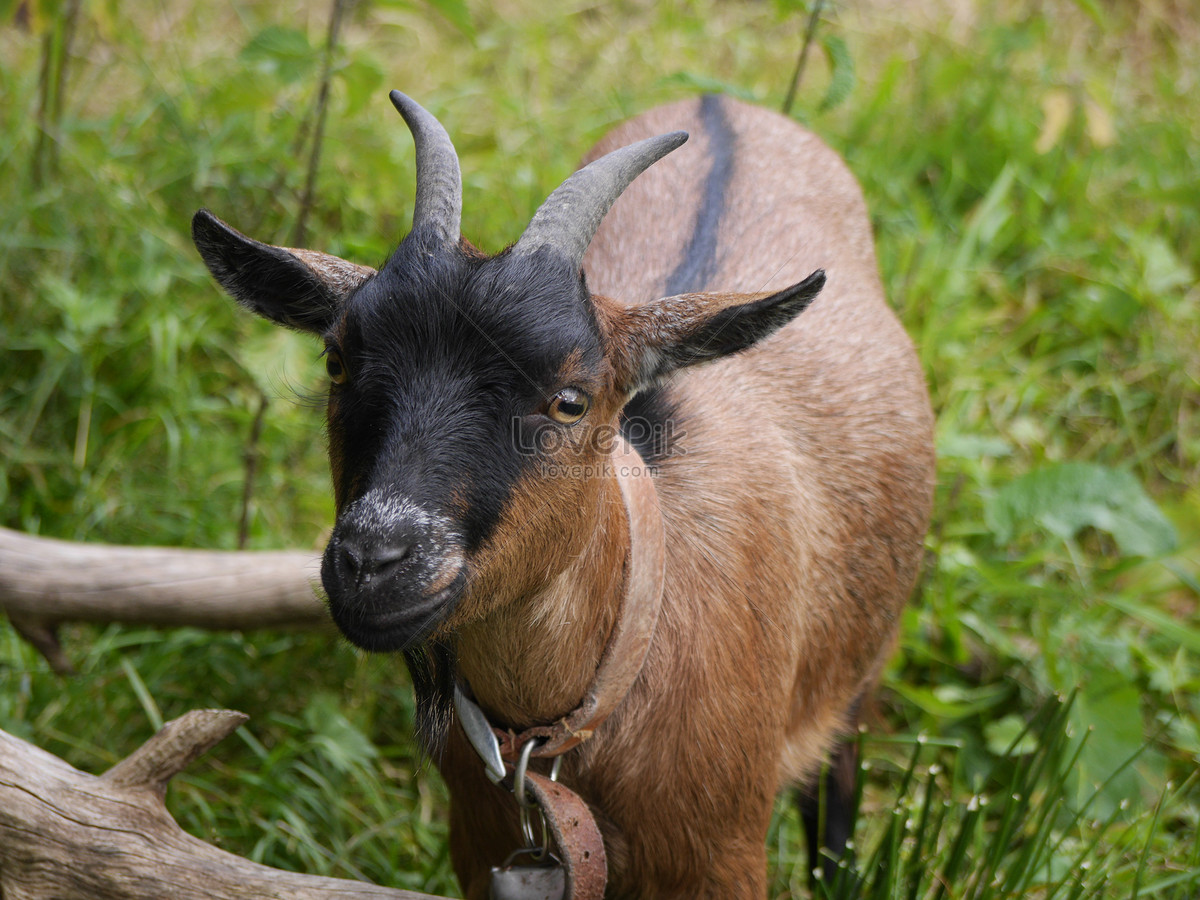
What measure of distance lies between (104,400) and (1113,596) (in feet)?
13.5

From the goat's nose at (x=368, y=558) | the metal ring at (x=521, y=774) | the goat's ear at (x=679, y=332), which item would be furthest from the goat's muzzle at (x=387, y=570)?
the goat's ear at (x=679, y=332)

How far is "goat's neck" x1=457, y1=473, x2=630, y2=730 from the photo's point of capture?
2.40 meters

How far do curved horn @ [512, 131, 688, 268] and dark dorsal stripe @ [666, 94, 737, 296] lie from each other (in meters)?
0.75

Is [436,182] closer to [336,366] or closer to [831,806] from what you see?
[336,366]

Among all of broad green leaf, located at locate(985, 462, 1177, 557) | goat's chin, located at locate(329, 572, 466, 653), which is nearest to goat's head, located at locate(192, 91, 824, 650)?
goat's chin, located at locate(329, 572, 466, 653)

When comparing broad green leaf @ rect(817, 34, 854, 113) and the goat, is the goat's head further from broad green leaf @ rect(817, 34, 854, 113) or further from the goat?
broad green leaf @ rect(817, 34, 854, 113)

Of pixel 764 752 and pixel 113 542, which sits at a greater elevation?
pixel 764 752

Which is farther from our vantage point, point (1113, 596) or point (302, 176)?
point (302, 176)

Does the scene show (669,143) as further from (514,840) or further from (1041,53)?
(1041,53)

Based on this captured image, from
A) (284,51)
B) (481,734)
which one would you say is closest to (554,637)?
(481,734)

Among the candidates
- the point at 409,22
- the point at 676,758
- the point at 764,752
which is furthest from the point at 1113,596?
the point at 409,22

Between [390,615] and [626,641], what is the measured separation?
0.63 meters

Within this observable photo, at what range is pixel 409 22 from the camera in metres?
6.79

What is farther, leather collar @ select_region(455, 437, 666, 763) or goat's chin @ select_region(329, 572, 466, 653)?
leather collar @ select_region(455, 437, 666, 763)
